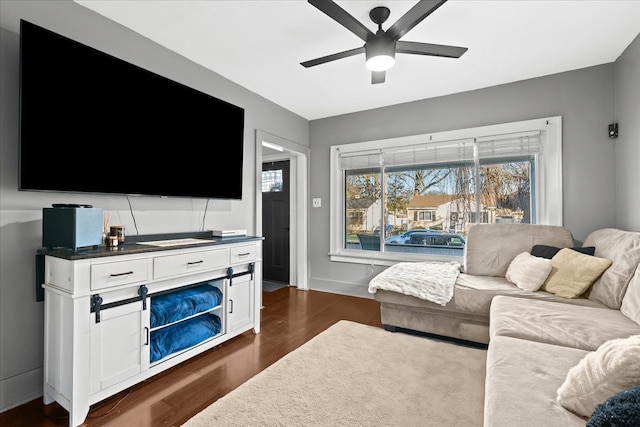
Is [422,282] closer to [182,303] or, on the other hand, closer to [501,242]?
[501,242]

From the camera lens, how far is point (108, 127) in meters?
2.07

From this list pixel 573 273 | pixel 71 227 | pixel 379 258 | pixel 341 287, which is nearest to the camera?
pixel 71 227

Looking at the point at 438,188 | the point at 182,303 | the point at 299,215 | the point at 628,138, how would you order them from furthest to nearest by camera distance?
the point at 299,215
the point at 438,188
the point at 628,138
the point at 182,303

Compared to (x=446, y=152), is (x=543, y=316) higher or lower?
lower

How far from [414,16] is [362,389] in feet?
7.36

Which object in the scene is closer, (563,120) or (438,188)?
(563,120)

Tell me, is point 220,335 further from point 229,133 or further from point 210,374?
point 229,133

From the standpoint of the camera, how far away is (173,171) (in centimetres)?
247

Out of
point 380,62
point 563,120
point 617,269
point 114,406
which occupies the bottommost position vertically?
point 114,406

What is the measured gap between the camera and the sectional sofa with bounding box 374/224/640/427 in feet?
3.10

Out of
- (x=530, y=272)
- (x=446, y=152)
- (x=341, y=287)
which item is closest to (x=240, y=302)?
(x=341, y=287)

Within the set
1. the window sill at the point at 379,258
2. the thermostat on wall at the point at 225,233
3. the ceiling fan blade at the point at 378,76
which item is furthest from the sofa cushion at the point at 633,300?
the thermostat on wall at the point at 225,233

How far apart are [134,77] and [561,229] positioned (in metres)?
3.87

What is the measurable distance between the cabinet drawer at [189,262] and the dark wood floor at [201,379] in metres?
0.70
